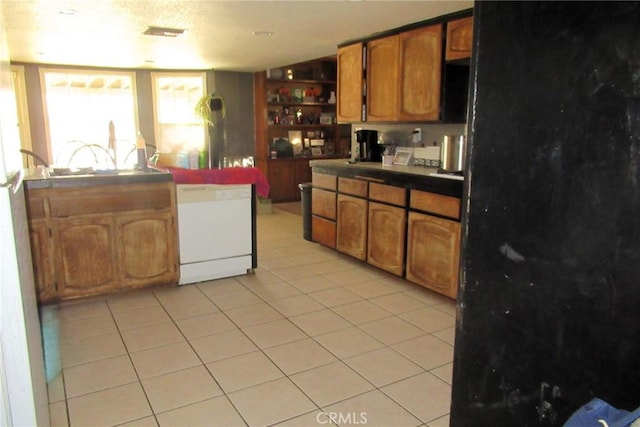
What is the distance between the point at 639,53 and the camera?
782mm

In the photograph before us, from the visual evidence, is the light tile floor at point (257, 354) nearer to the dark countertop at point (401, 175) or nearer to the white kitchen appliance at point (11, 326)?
the dark countertop at point (401, 175)

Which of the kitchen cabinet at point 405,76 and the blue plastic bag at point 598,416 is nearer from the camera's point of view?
the blue plastic bag at point 598,416

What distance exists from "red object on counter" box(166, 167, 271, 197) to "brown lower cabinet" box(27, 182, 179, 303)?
138mm

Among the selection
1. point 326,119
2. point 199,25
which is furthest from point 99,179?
point 326,119

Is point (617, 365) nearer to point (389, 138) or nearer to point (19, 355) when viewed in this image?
point (19, 355)

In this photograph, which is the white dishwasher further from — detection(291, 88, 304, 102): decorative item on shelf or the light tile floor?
detection(291, 88, 304, 102): decorative item on shelf

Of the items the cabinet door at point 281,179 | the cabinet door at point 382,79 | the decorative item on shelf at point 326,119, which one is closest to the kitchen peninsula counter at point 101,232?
the cabinet door at point 382,79

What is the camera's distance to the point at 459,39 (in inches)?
132

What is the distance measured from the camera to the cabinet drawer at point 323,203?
452cm

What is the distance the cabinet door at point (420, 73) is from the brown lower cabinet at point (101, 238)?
206 centimetres

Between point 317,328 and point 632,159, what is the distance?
2343 millimetres

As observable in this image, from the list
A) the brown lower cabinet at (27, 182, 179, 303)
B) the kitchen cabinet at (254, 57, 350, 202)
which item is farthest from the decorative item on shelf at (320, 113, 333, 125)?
the brown lower cabinet at (27, 182, 179, 303)

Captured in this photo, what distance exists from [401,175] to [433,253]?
0.67m

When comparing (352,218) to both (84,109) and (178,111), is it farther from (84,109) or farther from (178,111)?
(84,109)
